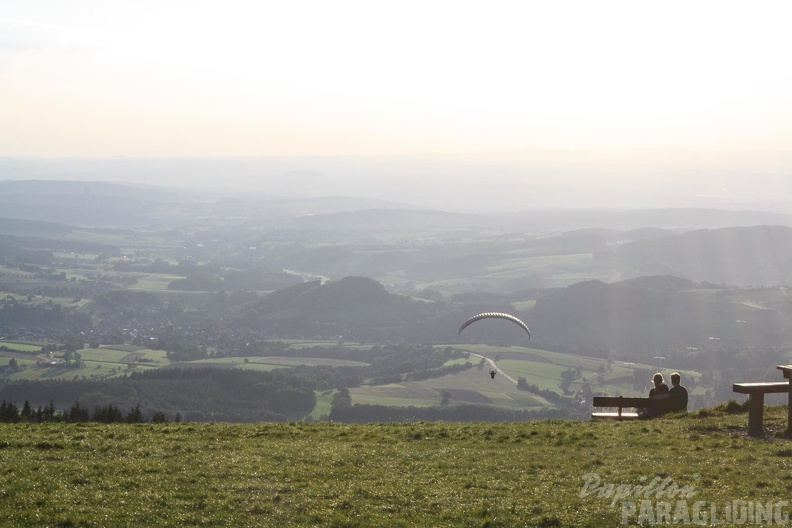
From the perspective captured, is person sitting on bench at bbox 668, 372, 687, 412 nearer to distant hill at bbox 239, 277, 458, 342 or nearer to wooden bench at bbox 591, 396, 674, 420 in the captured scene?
wooden bench at bbox 591, 396, 674, 420

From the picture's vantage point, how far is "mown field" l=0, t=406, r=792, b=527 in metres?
10.8

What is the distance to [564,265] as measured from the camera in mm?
184125

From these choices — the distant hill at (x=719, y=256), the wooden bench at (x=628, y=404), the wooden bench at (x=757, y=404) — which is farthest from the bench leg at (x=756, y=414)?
the distant hill at (x=719, y=256)

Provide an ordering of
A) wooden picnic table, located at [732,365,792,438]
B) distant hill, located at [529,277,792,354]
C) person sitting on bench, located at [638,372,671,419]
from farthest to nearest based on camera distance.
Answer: distant hill, located at [529,277,792,354]
person sitting on bench, located at [638,372,671,419]
wooden picnic table, located at [732,365,792,438]

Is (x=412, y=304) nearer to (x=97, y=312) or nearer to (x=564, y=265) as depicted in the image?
(x=97, y=312)

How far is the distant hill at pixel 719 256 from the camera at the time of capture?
16462cm

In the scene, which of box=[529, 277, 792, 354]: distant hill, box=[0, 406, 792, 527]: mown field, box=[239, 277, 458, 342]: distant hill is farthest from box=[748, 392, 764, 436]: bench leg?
Answer: box=[239, 277, 458, 342]: distant hill

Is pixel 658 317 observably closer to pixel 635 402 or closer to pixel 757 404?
pixel 635 402

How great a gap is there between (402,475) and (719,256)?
180252mm

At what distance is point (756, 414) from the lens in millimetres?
15055

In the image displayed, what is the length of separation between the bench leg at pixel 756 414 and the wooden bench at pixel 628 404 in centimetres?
348

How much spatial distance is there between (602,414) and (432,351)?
77376 millimetres

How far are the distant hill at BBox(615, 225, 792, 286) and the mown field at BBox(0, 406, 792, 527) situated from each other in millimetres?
153748

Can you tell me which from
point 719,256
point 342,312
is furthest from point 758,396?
point 719,256
